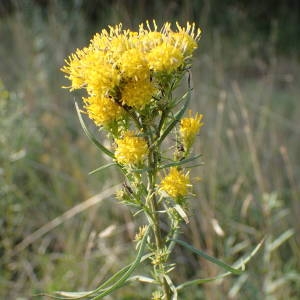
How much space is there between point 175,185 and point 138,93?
298mm

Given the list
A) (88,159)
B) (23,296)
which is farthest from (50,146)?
(23,296)

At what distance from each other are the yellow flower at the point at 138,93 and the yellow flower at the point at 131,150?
92 mm

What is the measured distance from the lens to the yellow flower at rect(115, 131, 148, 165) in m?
1.24

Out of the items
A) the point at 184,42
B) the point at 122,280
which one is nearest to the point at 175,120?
the point at 184,42

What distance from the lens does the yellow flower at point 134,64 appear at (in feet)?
3.93

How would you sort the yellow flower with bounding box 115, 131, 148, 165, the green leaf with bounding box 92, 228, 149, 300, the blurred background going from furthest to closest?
the blurred background, the yellow flower with bounding box 115, 131, 148, 165, the green leaf with bounding box 92, 228, 149, 300

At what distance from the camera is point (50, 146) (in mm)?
3500

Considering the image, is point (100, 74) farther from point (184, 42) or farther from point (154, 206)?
point (154, 206)

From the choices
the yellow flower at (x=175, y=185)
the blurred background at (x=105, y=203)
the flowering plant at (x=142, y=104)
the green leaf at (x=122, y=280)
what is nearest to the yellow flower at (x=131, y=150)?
the flowering plant at (x=142, y=104)

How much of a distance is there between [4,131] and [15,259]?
0.85 m

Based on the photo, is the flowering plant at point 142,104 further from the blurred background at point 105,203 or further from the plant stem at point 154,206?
the blurred background at point 105,203

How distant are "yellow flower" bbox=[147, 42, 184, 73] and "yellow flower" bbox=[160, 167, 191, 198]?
1.01 feet

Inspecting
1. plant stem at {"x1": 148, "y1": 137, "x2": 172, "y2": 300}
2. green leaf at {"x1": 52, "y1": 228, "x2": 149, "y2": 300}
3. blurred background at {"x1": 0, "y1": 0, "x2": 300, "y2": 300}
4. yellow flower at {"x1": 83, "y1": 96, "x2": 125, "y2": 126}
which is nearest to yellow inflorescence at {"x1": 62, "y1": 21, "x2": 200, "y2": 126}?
yellow flower at {"x1": 83, "y1": 96, "x2": 125, "y2": 126}

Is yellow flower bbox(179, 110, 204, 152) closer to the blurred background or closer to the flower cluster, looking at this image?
the flower cluster
